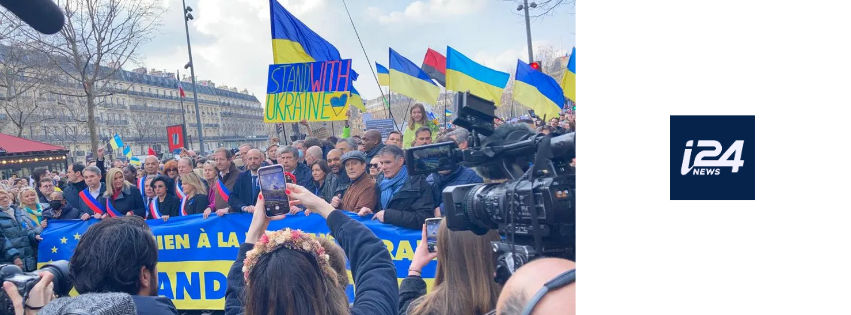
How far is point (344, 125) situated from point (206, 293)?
4116mm

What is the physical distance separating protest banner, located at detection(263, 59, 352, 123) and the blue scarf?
2.08 m

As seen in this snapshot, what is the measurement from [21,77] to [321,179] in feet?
7.14

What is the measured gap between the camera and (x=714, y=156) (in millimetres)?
1213

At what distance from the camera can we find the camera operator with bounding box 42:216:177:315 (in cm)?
173

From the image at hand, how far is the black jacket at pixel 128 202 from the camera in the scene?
17.0 ft

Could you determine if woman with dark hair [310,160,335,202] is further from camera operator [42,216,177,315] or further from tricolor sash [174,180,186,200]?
camera operator [42,216,177,315]

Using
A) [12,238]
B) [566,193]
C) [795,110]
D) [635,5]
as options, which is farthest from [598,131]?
[12,238]

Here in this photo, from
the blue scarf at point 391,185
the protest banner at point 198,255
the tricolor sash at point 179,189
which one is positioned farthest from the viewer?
the tricolor sash at point 179,189

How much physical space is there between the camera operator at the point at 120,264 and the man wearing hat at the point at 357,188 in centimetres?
230

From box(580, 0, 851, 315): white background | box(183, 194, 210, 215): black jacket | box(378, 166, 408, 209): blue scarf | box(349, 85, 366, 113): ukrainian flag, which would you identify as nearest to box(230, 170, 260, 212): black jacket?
box(183, 194, 210, 215): black jacket

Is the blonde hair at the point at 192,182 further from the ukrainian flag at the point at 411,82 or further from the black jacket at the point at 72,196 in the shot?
the ukrainian flag at the point at 411,82

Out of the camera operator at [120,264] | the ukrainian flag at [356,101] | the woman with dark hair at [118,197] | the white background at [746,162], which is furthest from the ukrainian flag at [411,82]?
the white background at [746,162]

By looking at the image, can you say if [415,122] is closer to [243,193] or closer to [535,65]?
[243,193]

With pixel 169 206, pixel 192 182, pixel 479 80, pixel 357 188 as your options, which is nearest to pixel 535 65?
pixel 357 188
